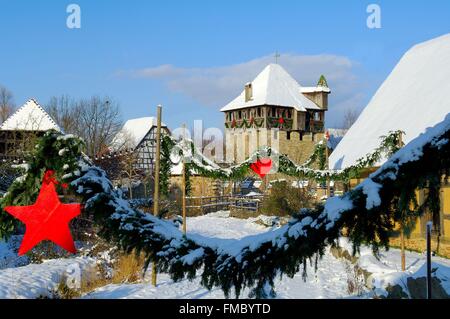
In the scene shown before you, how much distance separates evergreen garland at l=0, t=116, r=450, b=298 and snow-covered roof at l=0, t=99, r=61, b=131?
643 inches

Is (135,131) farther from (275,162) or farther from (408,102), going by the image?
(408,102)

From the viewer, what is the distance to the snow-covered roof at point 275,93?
39.5 meters

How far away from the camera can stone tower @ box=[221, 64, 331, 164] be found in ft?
128

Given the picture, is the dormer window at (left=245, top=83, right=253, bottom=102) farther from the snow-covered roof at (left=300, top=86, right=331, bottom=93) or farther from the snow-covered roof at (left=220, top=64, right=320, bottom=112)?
the snow-covered roof at (left=300, top=86, right=331, bottom=93)

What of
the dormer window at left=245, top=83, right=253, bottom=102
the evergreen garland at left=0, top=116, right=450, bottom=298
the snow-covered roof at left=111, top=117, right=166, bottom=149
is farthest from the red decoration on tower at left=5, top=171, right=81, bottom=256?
the dormer window at left=245, top=83, right=253, bottom=102

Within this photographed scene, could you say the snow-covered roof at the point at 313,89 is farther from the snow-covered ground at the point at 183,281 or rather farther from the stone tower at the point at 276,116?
the snow-covered ground at the point at 183,281

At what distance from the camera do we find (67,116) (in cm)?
3050

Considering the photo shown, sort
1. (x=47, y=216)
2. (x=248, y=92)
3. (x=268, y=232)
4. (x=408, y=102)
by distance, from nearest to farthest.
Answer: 1. (x=268, y=232)
2. (x=47, y=216)
3. (x=408, y=102)
4. (x=248, y=92)

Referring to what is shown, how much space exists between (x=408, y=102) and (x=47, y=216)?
12263mm

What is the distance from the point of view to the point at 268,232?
231cm

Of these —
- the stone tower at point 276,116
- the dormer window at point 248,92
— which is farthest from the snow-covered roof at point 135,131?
the dormer window at point 248,92

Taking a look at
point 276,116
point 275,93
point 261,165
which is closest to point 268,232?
point 261,165
